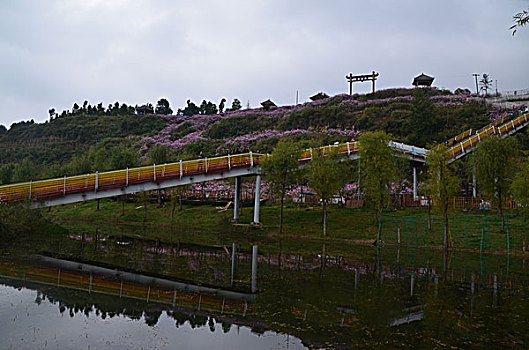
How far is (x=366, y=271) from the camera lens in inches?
774

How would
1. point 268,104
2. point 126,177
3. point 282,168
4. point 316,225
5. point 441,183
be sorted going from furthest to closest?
point 268,104, point 316,225, point 282,168, point 126,177, point 441,183

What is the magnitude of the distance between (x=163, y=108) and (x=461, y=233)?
133 metres

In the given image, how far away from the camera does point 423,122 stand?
6200 cm

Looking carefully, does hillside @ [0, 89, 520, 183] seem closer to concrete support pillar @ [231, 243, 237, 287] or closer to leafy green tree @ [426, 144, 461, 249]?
leafy green tree @ [426, 144, 461, 249]

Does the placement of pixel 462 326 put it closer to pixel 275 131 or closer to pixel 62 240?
pixel 62 240

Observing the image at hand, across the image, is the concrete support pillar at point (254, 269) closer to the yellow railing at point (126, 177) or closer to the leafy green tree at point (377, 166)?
the yellow railing at point (126, 177)

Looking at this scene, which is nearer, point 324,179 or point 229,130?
point 324,179

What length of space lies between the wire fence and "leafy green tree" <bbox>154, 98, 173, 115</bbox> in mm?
125015

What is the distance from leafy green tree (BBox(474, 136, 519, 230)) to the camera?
3067 centimetres

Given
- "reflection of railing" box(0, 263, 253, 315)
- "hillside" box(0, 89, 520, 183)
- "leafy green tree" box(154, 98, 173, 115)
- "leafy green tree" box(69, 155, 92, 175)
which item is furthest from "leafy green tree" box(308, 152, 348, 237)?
"leafy green tree" box(154, 98, 173, 115)

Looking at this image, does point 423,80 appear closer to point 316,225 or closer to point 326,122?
point 326,122

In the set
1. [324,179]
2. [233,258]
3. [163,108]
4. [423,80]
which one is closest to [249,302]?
[233,258]

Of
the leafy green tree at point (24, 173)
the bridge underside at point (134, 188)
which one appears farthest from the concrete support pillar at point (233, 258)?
the leafy green tree at point (24, 173)

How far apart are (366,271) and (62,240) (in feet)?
63.8
